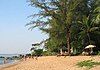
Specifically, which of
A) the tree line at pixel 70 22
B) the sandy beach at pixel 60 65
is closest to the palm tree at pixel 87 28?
the tree line at pixel 70 22

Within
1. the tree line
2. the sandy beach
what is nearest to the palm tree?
the tree line

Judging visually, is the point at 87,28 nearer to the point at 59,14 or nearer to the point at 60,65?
the point at 59,14

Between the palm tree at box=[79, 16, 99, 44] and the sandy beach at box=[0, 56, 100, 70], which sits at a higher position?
the palm tree at box=[79, 16, 99, 44]

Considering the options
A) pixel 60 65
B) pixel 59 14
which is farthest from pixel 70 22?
pixel 60 65

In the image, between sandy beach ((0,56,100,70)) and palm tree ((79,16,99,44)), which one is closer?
sandy beach ((0,56,100,70))

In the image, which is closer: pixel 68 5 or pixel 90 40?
pixel 68 5

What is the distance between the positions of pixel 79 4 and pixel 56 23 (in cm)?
547

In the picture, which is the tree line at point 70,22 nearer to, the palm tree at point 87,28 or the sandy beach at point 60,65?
the palm tree at point 87,28

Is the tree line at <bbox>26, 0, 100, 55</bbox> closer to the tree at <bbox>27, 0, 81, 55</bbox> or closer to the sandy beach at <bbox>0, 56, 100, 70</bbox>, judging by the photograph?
the tree at <bbox>27, 0, 81, 55</bbox>

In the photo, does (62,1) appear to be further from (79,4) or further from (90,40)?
(90,40)

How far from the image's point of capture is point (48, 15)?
44594 mm

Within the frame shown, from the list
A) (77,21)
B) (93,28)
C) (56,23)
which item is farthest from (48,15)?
(93,28)

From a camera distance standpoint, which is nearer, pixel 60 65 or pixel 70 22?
pixel 60 65

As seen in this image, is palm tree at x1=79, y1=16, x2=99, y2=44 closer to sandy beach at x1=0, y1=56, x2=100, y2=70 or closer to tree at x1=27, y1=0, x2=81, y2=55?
tree at x1=27, y1=0, x2=81, y2=55
